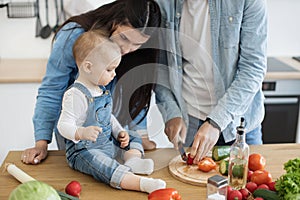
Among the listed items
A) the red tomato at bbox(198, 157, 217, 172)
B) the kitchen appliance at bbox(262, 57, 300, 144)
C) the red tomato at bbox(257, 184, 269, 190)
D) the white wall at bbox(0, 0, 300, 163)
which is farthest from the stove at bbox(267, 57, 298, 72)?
the red tomato at bbox(257, 184, 269, 190)

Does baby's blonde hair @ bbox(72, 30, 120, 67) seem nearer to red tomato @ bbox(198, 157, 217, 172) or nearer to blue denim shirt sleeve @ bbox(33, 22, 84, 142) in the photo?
blue denim shirt sleeve @ bbox(33, 22, 84, 142)

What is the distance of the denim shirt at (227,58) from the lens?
144 cm

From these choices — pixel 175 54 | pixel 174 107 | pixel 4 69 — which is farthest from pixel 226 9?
pixel 4 69

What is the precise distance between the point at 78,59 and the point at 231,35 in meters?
0.51

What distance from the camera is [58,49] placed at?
1.32 meters

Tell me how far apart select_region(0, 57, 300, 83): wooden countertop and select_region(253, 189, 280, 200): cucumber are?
56.0 inches

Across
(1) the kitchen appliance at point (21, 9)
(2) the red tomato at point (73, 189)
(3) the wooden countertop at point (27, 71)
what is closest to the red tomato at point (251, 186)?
(2) the red tomato at point (73, 189)

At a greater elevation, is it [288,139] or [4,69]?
[4,69]

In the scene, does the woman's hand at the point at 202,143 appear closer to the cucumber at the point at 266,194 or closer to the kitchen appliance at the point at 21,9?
the cucumber at the point at 266,194

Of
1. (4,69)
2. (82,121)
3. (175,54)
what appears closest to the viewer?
(82,121)

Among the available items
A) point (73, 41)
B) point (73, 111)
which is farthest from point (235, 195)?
point (73, 41)

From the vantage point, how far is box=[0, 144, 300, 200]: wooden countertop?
4.09ft

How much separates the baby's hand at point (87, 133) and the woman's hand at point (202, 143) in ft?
1.03

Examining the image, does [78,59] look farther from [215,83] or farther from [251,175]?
[251,175]
